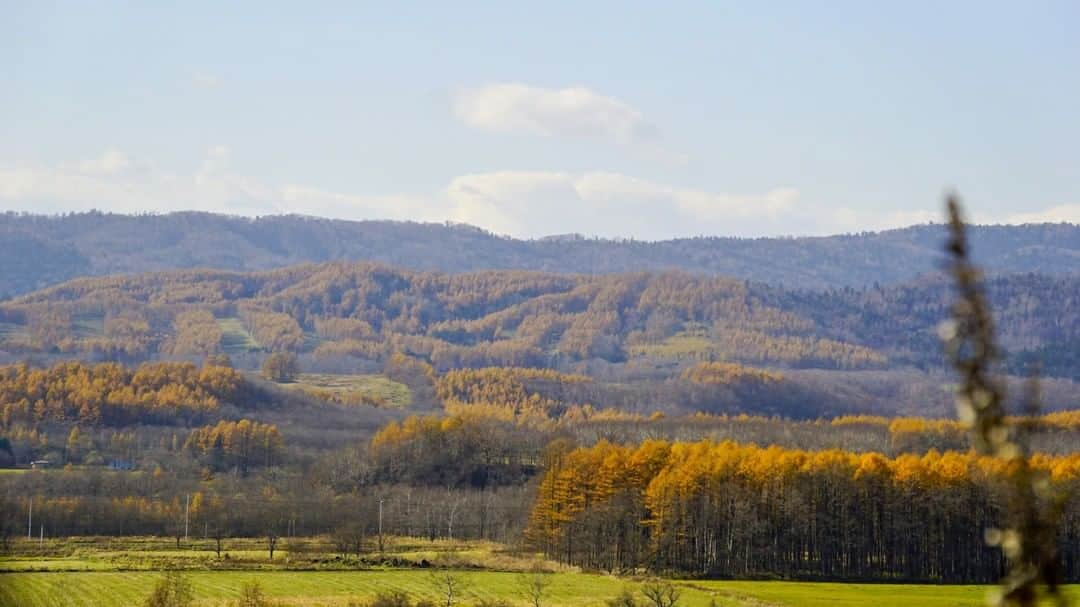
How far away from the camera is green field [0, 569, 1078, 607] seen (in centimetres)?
6875

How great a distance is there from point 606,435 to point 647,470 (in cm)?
5856

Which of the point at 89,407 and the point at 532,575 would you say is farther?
the point at 89,407

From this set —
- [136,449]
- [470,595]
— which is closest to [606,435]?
[136,449]

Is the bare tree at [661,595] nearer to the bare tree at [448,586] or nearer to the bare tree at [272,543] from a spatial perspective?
the bare tree at [448,586]

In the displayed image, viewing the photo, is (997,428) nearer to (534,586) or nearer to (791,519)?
(534,586)

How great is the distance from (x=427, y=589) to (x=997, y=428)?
72517 mm

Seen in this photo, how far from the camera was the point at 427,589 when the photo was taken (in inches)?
2948

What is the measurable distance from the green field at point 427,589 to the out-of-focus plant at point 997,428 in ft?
203

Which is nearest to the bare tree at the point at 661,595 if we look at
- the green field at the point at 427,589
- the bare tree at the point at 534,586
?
the green field at the point at 427,589

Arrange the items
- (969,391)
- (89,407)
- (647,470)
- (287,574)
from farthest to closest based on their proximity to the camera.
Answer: (89,407) < (647,470) < (287,574) < (969,391)

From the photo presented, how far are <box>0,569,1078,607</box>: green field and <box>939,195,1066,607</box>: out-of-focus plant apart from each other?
61.9 metres

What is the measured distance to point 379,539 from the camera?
348 feet

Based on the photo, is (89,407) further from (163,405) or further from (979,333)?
(979,333)

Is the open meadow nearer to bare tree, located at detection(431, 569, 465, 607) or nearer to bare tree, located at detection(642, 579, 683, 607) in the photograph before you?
bare tree, located at detection(431, 569, 465, 607)
